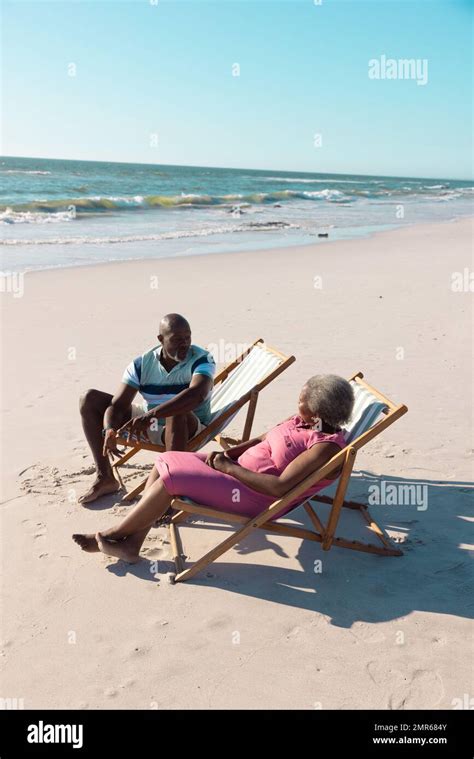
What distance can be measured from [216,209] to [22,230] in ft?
37.6

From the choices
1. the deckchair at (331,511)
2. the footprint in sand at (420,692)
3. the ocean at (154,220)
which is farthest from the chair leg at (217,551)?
the ocean at (154,220)

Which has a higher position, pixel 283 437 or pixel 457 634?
pixel 283 437

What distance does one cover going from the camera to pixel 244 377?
4.80 metres

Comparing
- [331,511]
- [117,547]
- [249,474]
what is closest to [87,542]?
[117,547]

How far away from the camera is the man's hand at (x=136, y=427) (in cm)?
396

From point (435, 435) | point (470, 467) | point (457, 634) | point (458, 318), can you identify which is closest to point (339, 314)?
point (458, 318)

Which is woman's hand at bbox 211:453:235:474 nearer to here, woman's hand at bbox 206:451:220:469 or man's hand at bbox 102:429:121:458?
woman's hand at bbox 206:451:220:469

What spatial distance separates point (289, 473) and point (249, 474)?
197mm

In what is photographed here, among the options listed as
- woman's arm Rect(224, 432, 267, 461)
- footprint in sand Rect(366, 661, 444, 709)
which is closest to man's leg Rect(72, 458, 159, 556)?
woman's arm Rect(224, 432, 267, 461)

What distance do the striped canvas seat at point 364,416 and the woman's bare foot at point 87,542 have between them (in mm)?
1411

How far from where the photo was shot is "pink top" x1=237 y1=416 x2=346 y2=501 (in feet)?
11.3

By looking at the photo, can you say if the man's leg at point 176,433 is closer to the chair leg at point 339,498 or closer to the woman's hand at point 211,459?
the woman's hand at point 211,459

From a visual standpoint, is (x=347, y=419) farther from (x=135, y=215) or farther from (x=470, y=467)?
(x=135, y=215)

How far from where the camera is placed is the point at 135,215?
24797 mm
